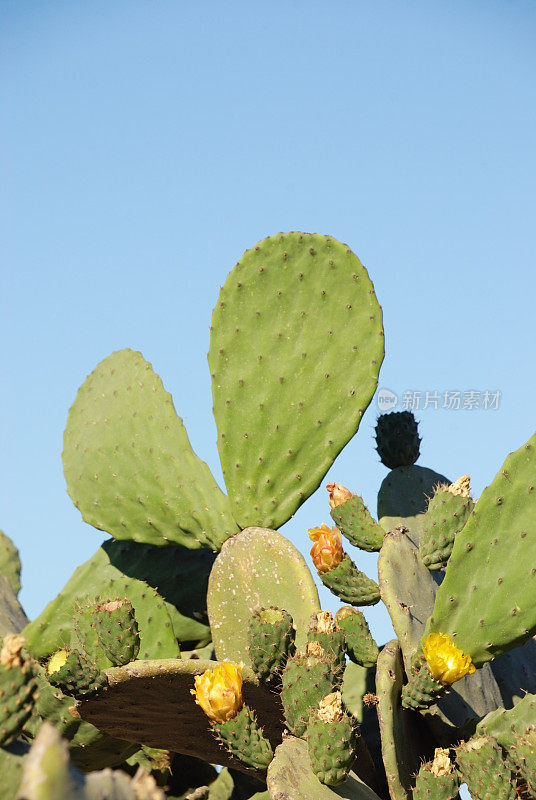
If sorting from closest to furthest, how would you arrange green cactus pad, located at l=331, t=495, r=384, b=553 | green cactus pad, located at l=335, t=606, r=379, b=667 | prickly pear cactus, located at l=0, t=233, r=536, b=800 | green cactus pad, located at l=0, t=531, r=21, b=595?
prickly pear cactus, located at l=0, t=233, r=536, b=800
green cactus pad, located at l=335, t=606, r=379, b=667
green cactus pad, located at l=331, t=495, r=384, b=553
green cactus pad, located at l=0, t=531, r=21, b=595

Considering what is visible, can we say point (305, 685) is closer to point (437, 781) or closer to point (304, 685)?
point (304, 685)

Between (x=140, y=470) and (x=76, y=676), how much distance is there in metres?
1.05

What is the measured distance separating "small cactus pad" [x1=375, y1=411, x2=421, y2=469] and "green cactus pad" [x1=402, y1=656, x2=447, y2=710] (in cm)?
149

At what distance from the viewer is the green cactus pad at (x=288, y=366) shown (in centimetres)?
313

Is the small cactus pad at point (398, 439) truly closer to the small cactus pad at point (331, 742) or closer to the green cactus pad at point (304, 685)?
the green cactus pad at point (304, 685)

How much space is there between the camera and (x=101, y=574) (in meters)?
3.67

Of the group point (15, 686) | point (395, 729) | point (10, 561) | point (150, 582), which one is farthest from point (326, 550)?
point (10, 561)

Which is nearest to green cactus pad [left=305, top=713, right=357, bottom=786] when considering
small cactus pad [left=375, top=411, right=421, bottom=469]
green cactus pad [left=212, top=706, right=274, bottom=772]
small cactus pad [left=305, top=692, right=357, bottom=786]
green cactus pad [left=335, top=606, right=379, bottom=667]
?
small cactus pad [left=305, top=692, right=357, bottom=786]

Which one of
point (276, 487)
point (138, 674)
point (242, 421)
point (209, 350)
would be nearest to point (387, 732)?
point (138, 674)

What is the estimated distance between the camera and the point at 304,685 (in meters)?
2.30

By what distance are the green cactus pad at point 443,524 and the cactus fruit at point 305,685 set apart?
0.74m

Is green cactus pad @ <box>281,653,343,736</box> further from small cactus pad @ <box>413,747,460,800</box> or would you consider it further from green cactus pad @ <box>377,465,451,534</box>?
green cactus pad @ <box>377,465,451,534</box>

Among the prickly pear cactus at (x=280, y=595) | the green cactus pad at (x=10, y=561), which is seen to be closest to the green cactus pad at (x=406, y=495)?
the prickly pear cactus at (x=280, y=595)

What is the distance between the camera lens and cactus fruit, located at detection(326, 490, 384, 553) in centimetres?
307
